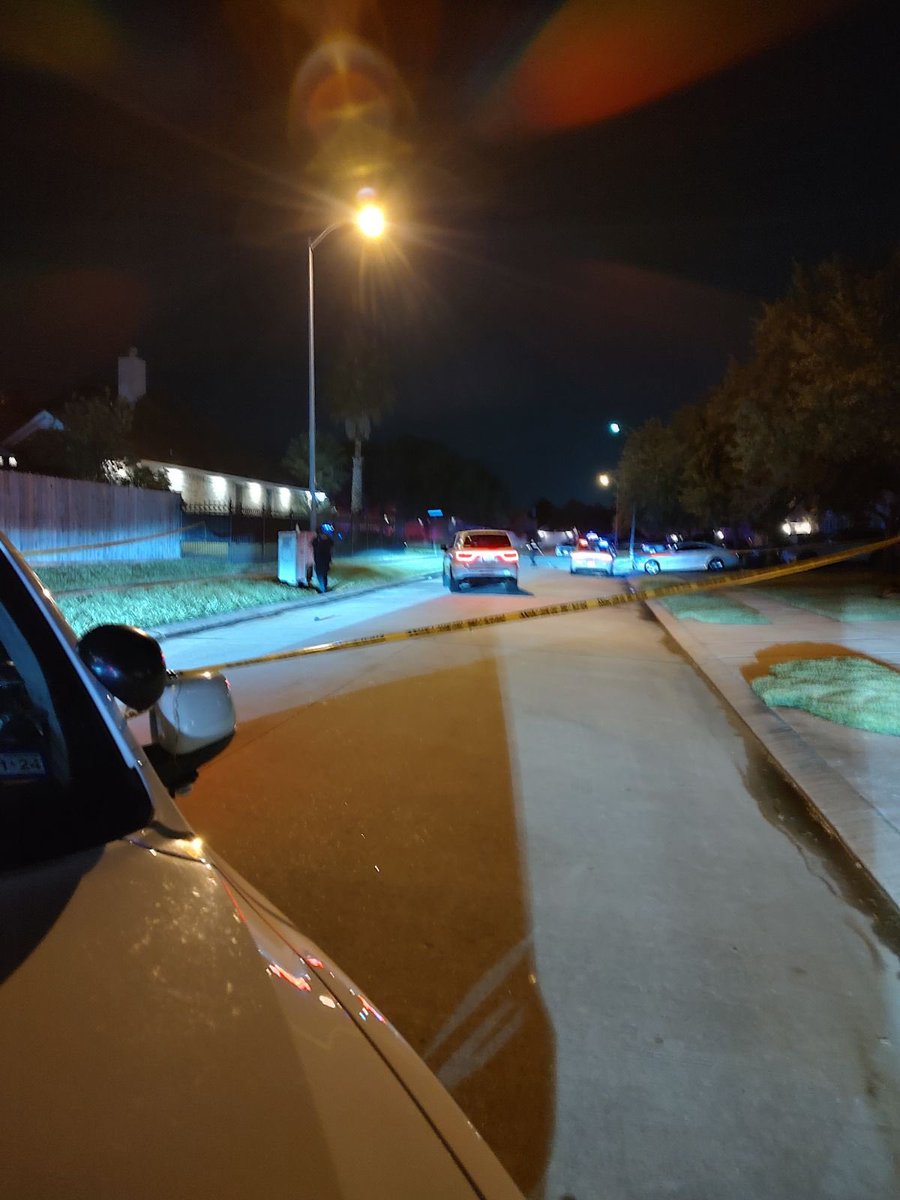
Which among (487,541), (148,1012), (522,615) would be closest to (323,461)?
(487,541)

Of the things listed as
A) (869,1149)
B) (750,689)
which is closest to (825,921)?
(869,1149)

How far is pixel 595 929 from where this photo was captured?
4656 mm

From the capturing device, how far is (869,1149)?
3.02m

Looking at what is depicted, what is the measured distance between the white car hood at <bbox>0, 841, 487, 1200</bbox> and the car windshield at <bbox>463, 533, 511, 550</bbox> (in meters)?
24.4

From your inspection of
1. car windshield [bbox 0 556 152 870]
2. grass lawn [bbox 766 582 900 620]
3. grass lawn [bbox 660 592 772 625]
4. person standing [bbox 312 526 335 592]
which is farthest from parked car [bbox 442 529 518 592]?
car windshield [bbox 0 556 152 870]

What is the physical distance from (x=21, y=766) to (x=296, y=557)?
77.5ft

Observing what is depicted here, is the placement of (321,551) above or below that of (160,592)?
above

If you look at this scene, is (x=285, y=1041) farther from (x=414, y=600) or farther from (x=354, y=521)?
(x=354, y=521)

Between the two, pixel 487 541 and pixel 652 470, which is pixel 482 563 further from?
pixel 652 470

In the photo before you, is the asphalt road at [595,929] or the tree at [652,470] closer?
the asphalt road at [595,929]

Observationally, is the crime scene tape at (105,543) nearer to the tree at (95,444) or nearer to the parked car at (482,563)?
the tree at (95,444)

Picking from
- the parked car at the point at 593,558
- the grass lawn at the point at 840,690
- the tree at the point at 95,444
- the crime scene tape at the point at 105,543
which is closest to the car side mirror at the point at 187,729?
the grass lawn at the point at 840,690

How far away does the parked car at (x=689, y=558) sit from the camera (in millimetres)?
39375

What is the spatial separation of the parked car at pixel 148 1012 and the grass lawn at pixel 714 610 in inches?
656
